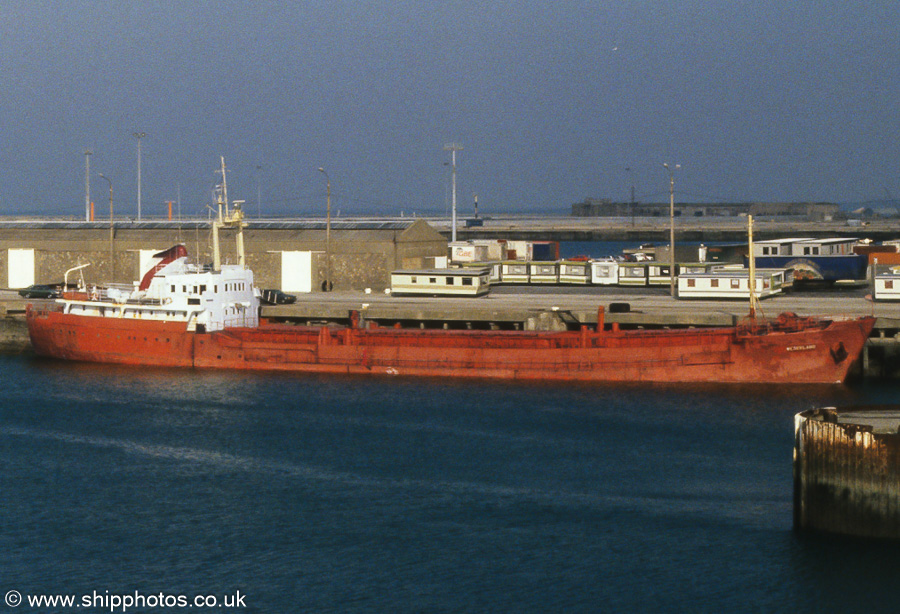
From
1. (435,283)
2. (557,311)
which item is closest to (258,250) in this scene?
(435,283)

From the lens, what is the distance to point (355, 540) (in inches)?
1074

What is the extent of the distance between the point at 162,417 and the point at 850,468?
2391 centimetres

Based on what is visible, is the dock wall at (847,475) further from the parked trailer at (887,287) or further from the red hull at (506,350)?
the parked trailer at (887,287)

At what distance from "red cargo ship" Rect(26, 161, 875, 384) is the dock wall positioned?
58.3ft

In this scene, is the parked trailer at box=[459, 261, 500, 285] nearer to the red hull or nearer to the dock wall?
the red hull

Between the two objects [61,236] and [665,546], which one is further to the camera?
[61,236]

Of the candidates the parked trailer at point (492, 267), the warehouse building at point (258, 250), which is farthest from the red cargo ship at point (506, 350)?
the parked trailer at point (492, 267)

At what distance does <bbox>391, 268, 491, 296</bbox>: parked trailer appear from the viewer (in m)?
60.5

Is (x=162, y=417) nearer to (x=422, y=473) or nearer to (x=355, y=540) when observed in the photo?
(x=422, y=473)

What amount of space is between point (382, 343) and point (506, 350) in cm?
527

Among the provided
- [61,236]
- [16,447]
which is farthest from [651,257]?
[16,447]

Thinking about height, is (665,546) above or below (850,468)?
below

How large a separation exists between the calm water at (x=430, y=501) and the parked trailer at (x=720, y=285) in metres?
13.4

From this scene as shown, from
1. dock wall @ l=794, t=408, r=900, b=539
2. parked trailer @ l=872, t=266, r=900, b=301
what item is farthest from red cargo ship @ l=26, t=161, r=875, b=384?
dock wall @ l=794, t=408, r=900, b=539
